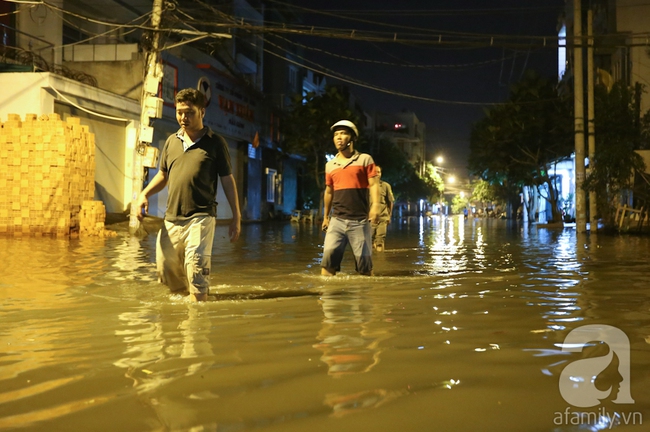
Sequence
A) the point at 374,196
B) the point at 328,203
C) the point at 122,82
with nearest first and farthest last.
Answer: the point at 374,196
the point at 328,203
the point at 122,82

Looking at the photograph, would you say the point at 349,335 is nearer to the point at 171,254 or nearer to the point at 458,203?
the point at 171,254

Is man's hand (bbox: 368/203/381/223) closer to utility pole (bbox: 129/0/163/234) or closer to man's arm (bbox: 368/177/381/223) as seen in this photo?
man's arm (bbox: 368/177/381/223)

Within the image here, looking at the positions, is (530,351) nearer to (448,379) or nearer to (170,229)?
(448,379)

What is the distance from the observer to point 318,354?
4.27 m

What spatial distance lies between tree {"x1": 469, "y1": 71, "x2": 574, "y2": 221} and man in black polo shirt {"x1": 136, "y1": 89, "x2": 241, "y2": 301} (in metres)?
32.0

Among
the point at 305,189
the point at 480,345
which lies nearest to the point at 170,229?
the point at 480,345

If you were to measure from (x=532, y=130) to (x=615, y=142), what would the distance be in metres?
13.0

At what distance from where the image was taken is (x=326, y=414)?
10.2 ft

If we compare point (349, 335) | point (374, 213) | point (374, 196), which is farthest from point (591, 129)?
point (349, 335)

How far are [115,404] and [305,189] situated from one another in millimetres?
49404
